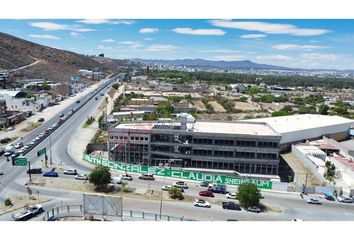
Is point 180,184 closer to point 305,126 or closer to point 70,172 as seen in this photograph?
point 70,172

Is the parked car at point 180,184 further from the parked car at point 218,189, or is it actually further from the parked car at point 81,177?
the parked car at point 81,177

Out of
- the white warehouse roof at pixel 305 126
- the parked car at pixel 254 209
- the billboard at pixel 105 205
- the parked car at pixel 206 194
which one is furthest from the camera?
the white warehouse roof at pixel 305 126

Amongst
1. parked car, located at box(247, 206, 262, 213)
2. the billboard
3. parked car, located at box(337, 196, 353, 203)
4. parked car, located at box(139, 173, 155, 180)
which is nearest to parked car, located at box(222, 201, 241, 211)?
parked car, located at box(247, 206, 262, 213)

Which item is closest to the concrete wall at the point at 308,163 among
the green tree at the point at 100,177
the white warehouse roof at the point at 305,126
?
the white warehouse roof at the point at 305,126

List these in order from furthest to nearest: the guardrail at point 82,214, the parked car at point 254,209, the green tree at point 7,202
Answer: the parked car at point 254,209 → the green tree at point 7,202 → the guardrail at point 82,214

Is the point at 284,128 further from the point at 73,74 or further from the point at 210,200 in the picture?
the point at 73,74

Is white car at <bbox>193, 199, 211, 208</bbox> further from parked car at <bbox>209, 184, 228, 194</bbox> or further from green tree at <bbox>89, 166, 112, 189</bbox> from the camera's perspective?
green tree at <bbox>89, 166, 112, 189</bbox>

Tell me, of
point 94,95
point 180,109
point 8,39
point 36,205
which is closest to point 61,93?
point 94,95
